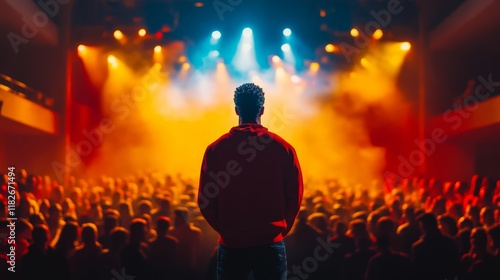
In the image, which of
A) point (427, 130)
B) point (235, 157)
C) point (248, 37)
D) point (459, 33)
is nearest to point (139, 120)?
point (248, 37)

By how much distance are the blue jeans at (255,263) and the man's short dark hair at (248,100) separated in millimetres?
822

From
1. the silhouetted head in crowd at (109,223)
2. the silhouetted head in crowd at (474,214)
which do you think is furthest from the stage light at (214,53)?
the silhouetted head in crowd at (109,223)

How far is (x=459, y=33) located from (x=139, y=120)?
44.5 feet

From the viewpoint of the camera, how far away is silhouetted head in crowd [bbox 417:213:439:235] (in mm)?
5922

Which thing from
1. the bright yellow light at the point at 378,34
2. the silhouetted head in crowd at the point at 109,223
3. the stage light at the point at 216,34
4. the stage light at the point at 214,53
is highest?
the stage light at the point at 216,34

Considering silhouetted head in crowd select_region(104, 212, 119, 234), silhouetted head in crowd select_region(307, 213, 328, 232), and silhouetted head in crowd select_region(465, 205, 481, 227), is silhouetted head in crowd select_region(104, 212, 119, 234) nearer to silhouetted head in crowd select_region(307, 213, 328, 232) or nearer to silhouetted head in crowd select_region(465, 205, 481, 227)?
silhouetted head in crowd select_region(307, 213, 328, 232)

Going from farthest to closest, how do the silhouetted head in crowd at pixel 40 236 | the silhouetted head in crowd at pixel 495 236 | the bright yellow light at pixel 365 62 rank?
the bright yellow light at pixel 365 62
the silhouetted head in crowd at pixel 495 236
the silhouetted head in crowd at pixel 40 236

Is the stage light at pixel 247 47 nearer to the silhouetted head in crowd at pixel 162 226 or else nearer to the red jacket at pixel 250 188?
the silhouetted head in crowd at pixel 162 226

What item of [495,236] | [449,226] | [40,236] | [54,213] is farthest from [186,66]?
[495,236]

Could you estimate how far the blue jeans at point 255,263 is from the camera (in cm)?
311

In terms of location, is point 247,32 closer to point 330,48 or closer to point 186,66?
point 330,48

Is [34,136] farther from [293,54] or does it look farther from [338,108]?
[338,108]

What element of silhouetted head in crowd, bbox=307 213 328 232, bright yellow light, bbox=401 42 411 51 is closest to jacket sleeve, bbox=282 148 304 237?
silhouetted head in crowd, bbox=307 213 328 232

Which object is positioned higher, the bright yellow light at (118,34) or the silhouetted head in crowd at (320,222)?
the bright yellow light at (118,34)
